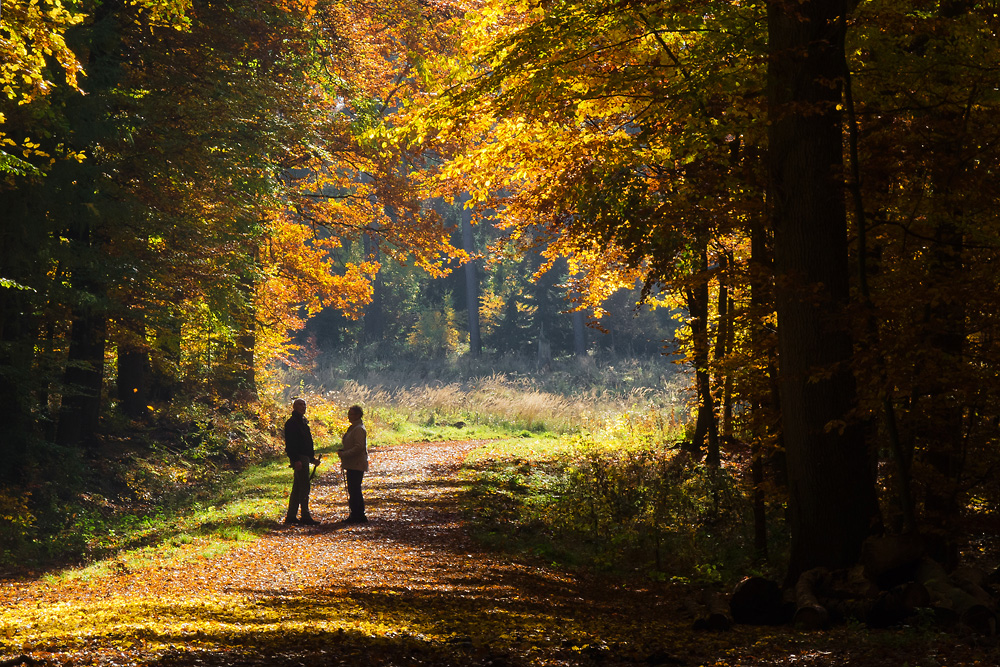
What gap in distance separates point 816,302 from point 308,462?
8.21 meters

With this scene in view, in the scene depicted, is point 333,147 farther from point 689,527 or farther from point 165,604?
point 165,604

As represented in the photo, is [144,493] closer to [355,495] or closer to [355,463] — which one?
[355,495]

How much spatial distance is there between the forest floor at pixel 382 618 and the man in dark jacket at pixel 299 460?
1.06 metres

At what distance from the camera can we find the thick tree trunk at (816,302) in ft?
22.5

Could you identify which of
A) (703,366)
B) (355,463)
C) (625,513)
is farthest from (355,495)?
(703,366)

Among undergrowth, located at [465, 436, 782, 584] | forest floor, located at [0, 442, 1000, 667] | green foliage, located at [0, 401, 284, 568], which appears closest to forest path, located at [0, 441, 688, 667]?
forest floor, located at [0, 442, 1000, 667]

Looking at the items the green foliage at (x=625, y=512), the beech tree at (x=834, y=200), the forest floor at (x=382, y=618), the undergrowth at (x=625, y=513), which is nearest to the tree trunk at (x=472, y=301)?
the undergrowth at (x=625, y=513)

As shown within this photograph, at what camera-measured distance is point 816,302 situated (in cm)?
674

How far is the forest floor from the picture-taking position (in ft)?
17.1

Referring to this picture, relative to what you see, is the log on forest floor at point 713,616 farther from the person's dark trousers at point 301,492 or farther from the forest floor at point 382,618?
the person's dark trousers at point 301,492

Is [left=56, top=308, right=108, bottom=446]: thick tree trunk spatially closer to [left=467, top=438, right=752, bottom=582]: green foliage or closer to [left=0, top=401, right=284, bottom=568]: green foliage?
[left=0, top=401, right=284, bottom=568]: green foliage

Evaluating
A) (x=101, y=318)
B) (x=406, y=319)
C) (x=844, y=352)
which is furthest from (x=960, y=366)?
(x=406, y=319)

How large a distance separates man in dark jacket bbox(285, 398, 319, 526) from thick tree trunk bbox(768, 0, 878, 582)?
24.6 ft

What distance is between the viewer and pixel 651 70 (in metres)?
9.20
